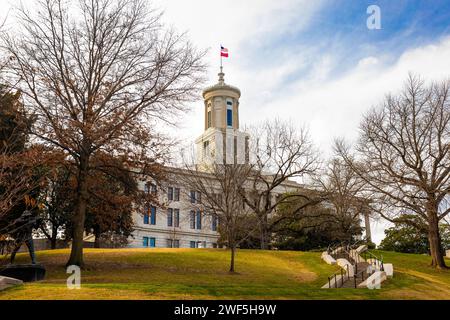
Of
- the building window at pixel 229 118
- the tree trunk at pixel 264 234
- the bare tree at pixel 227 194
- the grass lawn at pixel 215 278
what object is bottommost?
the grass lawn at pixel 215 278

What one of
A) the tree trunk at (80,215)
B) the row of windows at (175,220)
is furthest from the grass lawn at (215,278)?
the row of windows at (175,220)

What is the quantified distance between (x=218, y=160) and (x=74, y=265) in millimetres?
27403

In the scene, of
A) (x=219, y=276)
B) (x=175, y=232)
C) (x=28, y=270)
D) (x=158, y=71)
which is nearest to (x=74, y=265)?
(x=28, y=270)

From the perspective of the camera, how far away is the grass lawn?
674 inches

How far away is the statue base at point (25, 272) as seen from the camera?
23125mm

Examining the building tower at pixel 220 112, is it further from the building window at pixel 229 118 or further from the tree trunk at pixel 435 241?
the tree trunk at pixel 435 241

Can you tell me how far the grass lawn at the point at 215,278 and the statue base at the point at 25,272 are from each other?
61cm

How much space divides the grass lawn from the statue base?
0.61 metres

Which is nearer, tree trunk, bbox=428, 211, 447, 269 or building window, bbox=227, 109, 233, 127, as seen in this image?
tree trunk, bbox=428, 211, 447, 269

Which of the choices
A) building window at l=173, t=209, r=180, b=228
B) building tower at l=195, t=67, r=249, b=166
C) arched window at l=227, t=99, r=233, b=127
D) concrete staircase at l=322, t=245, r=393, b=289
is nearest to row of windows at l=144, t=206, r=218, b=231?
building window at l=173, t=209, r=180, b=228

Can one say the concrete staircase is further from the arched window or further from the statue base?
the arched window

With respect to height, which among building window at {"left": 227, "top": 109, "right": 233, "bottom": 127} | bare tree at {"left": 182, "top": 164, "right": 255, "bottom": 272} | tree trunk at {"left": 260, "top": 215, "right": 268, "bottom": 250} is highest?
building window at {"left": 227, "top": 109, "right": 233, "bottom": 127}

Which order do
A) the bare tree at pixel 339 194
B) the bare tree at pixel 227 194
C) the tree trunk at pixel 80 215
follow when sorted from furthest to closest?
the bare tree at pixel 339 194 → the bare tree at pixel 227 194 → the tree trunk at pixel 80 215

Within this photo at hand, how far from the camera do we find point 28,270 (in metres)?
23.8
